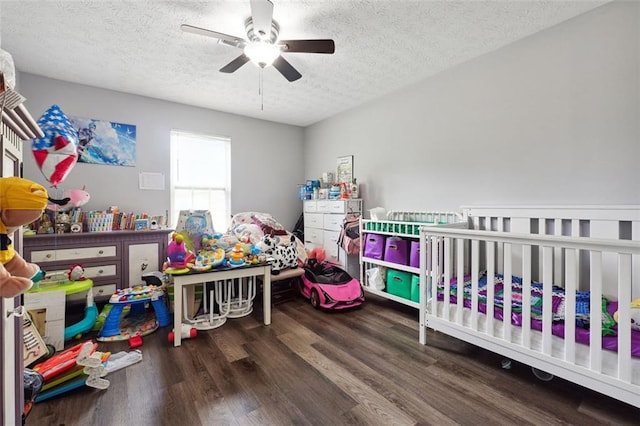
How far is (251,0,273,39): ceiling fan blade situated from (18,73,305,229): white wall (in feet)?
7.52

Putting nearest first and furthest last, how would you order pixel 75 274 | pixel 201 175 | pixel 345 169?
pixel 75 274
pixel 201 175
pixel 345 169

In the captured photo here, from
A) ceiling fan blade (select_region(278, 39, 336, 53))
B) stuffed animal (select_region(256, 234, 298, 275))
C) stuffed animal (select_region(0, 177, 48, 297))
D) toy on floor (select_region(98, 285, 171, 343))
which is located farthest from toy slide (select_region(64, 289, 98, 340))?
ceiling fan blade (select_region(278, 39, 336, 53))

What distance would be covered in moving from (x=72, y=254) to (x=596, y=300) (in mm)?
4010

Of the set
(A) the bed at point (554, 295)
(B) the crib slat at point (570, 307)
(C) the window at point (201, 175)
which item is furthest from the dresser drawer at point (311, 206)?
(B) the crib slat at point (570, 307)

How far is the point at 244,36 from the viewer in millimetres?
2229

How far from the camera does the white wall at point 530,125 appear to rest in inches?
74.0

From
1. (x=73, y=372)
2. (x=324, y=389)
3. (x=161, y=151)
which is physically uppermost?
(x=161, y=151)

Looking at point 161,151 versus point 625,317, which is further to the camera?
point 161,151

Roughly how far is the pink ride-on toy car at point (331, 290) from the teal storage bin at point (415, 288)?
560 mm

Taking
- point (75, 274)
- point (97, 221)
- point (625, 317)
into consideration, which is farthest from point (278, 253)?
point (625, 317)

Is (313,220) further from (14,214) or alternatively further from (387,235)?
(14,214)

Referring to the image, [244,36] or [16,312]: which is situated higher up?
[244,36]

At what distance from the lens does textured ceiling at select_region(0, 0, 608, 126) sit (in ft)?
6.20

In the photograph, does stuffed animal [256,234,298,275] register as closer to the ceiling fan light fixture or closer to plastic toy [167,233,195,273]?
plastic toy [167,233,195,273]
